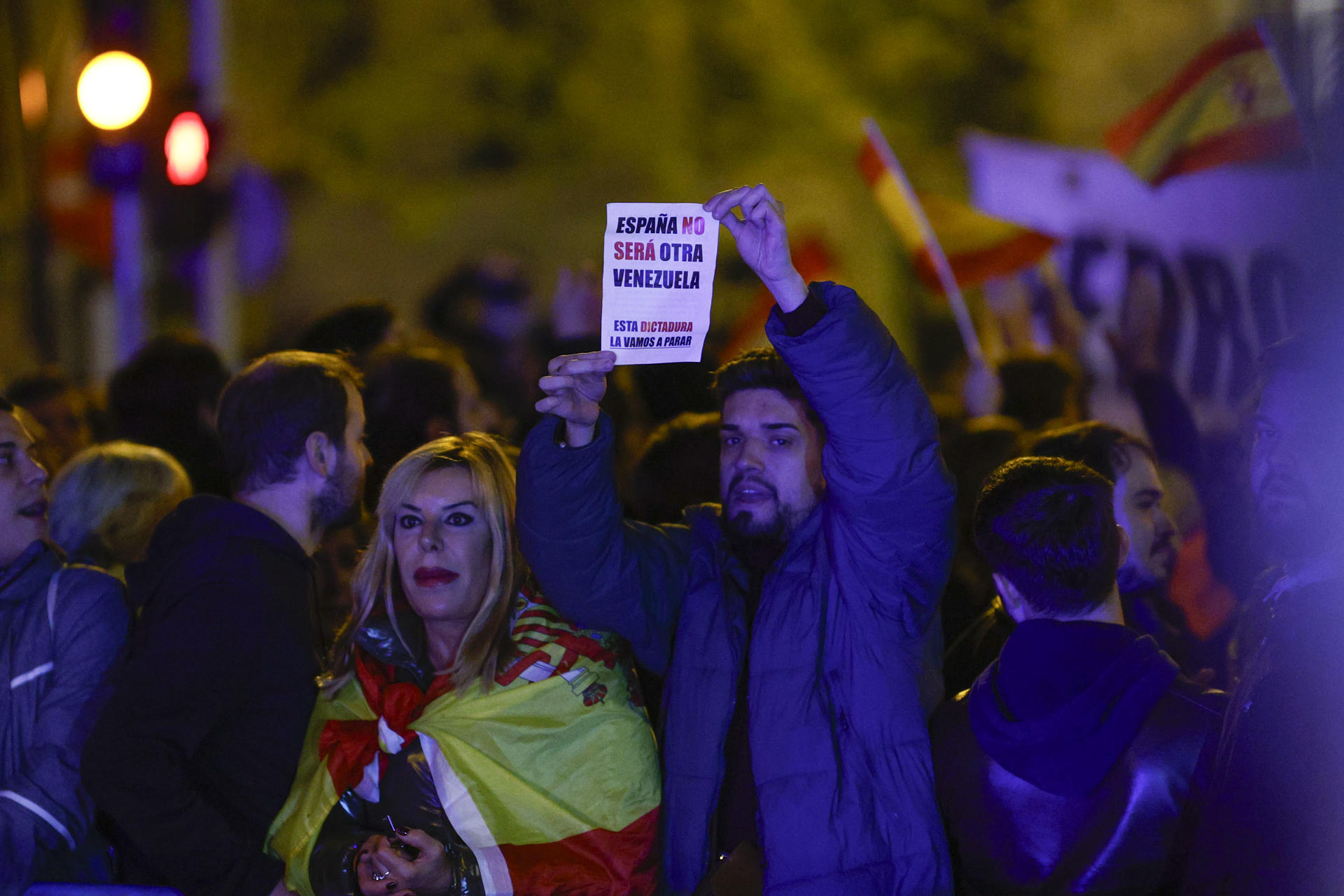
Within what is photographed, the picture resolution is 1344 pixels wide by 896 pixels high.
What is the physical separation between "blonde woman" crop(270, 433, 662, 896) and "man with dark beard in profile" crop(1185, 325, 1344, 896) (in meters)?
1.16

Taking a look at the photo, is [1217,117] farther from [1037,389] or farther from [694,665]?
[694,665]

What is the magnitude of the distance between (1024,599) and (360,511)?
1.68 m

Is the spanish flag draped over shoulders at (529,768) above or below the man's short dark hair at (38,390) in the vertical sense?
below

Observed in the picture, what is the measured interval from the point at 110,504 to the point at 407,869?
1.56 m

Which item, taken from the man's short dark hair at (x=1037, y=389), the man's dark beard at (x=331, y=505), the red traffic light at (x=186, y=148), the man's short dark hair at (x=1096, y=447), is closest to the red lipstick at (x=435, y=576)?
the man's dark beard at (x=331, y=505)

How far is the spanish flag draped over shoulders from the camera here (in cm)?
264

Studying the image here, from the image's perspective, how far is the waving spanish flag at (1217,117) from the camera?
5.51m

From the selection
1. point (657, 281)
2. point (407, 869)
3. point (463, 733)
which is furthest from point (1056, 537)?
point (407, 869)

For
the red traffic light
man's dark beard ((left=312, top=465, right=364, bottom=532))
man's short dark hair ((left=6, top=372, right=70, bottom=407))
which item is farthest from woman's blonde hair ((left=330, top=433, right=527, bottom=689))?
the red traffic light

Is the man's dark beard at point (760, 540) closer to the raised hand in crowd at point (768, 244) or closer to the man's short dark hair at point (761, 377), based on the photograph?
the man's short dark hair at point (761, 377)

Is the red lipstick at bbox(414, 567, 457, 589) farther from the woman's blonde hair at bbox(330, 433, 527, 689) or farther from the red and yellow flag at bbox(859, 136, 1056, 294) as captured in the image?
the red and yellow flag at bbox(859, 136, 1056, 294)

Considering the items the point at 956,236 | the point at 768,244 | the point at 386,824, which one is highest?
the point at 956,236

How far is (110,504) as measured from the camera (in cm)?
356

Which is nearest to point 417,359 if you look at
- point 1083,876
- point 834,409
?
point 834,409
